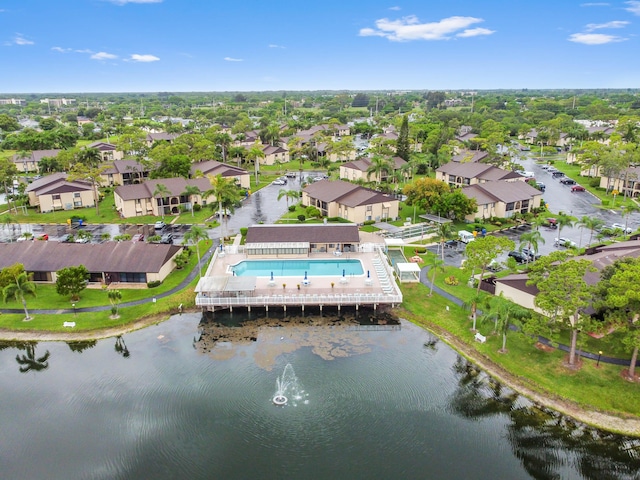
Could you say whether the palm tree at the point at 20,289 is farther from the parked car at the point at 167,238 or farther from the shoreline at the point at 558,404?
the shoreline at the point at 558,404

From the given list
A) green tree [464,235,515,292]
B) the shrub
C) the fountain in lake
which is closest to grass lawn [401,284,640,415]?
green tree [464,235,515,292]

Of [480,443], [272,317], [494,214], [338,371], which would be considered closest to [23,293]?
[272,317]

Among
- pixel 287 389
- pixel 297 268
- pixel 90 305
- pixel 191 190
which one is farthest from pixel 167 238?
pixel 287 389

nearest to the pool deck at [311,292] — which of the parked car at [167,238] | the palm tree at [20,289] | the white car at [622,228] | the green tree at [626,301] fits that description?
the parked car at [167,238]

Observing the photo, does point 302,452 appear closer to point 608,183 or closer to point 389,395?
point 389,395

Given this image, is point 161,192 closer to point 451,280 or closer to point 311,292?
point 311,292

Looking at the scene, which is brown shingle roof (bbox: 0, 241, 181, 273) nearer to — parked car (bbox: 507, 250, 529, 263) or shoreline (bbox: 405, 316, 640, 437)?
shoreline (bbox: 405, 316, 640, 437)
